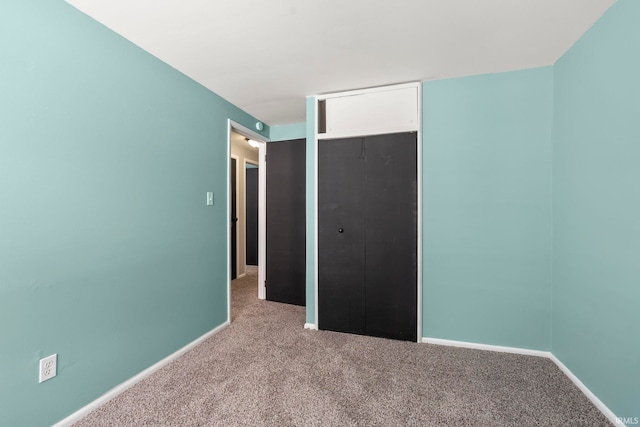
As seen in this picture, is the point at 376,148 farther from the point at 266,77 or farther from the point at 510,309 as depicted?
the point at 510,309

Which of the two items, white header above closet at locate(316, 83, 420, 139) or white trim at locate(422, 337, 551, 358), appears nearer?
white trim at locate(422, 337, 551, 358)

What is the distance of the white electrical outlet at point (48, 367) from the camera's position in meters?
1.36

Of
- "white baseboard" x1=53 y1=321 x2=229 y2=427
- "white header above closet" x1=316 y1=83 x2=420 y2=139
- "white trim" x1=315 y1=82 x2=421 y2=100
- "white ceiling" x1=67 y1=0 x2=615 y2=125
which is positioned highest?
"white ceiling" x1=67 y1=0 x2=615 y2=125

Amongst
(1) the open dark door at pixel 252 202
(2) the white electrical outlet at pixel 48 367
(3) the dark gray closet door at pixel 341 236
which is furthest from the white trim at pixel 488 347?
(1) the open dark door at pixel 252 202

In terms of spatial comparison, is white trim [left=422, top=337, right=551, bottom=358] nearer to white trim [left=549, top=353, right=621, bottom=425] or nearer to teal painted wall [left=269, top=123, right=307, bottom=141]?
white trim [left=549, top=353, right=621, bottom=425]

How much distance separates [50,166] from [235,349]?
179cm

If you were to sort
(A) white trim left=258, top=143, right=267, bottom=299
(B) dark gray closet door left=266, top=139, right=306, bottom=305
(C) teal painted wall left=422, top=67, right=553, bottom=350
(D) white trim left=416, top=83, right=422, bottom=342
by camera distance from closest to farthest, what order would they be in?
(C) teal painted wall left=422, top=67, right=553, bottom=350
(D) white trim left=416, top=83, right=422, bottom=342
(B) dark gray closet door left=266, top=139, right=306, bottom=305
(A) white trim left=258, top=143, right=267, bottom=299

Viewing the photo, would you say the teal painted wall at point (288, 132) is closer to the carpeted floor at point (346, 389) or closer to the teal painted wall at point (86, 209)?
the teal painted wall at point (86, 209)

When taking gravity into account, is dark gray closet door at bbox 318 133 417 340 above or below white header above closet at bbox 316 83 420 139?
below

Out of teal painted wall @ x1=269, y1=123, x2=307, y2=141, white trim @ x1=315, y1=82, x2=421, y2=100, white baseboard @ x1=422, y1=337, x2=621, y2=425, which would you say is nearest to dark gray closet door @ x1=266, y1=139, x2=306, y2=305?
teal painted wall @ x1=269, y1=123, x2=307, y2=141

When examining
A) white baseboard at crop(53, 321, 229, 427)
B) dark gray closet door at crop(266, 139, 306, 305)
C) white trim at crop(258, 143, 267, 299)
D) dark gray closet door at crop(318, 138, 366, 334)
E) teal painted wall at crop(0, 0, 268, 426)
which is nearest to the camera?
teal painted wall at crop(0, 0, 268, 426)

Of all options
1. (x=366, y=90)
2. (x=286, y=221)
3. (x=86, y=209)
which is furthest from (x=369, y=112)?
(x=86, y=209)

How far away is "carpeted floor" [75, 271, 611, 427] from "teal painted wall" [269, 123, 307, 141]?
97.6 inches

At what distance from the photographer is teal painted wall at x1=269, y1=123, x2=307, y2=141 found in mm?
3527
